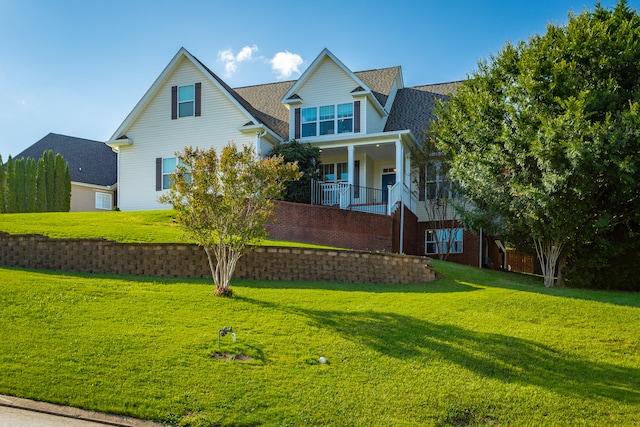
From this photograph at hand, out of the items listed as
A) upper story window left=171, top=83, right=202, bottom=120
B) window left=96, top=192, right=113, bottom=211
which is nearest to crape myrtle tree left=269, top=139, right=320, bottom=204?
upper story window left=171, top=83, right=202, bottom=120

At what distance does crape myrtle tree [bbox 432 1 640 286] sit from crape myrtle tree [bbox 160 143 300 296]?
26.0ft

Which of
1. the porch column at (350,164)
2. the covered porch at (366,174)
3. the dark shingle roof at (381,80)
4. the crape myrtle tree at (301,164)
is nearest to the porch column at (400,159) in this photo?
the covered porch at (366,174)

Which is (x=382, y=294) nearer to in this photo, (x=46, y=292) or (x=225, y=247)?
(x=225, y=247)

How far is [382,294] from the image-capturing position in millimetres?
16922

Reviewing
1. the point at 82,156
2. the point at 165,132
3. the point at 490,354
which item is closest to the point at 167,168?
the point at 165,132

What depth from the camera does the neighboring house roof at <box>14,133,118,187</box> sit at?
117 feet

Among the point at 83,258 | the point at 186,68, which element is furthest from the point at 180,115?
the point at 83,258

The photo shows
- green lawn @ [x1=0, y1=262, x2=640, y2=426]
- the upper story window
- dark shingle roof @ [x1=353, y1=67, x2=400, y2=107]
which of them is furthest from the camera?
dark shingle roof @ [x1=353, y1=67, x2=400, y2=107]

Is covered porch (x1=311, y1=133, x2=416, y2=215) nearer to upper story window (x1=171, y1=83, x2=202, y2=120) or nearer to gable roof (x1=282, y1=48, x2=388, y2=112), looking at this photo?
gable roof (x1=282, y1=48, x2=388, y2=112)

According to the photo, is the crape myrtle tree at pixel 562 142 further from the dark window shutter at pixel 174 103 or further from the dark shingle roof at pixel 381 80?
the dark window shutter at pixel 174 103

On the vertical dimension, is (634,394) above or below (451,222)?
below

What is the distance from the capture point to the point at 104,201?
35.9 m

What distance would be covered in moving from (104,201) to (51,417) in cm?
2747

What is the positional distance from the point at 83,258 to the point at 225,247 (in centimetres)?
466
